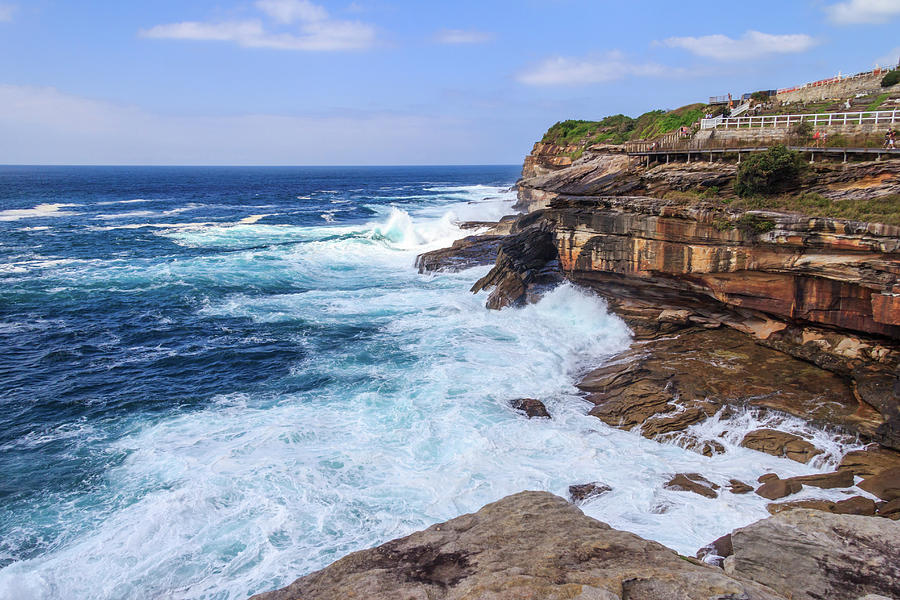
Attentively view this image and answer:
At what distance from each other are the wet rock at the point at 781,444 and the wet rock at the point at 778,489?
143 centimetres

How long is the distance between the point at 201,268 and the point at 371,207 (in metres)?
42.9

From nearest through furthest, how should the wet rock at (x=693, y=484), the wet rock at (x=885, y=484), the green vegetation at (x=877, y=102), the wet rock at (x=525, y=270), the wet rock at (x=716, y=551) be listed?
the wet rock at (x=716, y=551), the wet rock at (x=885, y=484), the wet rock at (x=693, y=484), the green vegetation at (x=877, y=102), the wet rock at (x=525, y=270)

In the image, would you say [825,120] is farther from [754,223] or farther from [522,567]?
[522,567]

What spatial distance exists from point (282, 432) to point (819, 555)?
14583mm

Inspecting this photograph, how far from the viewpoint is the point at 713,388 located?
17.9 meters

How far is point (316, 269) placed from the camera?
40906 millimetres

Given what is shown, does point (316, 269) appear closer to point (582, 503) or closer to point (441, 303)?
point (441, 303)

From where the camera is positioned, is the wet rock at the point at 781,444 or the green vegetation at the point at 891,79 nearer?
the wet rock at the point at 781,444

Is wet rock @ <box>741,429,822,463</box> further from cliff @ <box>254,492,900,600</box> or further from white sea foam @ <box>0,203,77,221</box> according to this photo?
white sea foam @ <box>0,203,77,221</box>

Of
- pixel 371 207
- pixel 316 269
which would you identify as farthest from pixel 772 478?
pixel 371 207

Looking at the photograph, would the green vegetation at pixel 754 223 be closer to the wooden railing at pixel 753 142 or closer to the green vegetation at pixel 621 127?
the wooden railing at pixel 753 142

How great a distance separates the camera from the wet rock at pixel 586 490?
14.3m

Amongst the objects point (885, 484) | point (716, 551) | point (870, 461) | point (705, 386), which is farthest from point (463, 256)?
point (716, 551)

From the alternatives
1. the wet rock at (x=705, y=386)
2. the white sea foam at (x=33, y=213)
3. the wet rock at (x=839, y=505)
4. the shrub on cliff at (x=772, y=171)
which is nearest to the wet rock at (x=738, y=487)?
the wet rock at (x=839, y=505)
